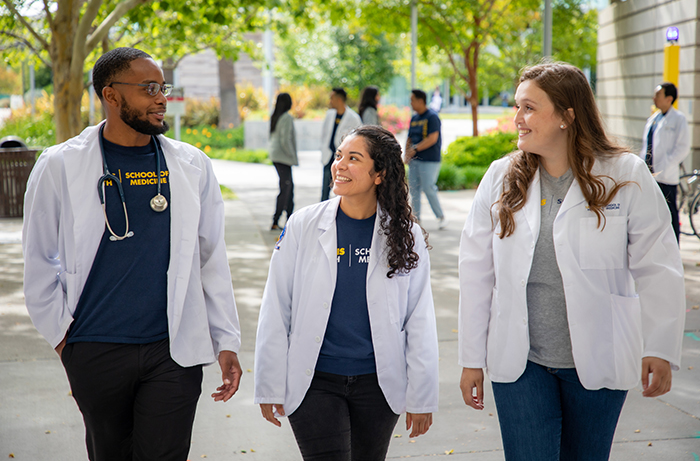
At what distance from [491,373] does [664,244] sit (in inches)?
29.3

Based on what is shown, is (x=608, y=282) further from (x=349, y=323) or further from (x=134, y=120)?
(x=134, y=120)

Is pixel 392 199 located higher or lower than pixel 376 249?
higher

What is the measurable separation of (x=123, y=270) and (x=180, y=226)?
25cm

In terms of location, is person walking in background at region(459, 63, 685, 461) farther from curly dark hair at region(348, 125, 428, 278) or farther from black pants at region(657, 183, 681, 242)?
black pants at region(657, 183, 681, 242)

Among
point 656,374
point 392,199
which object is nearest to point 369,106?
point 392,199

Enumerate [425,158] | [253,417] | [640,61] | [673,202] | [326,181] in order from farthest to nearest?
[640,61]
[326,181]
[425,158]
[673,202]
[253,417]

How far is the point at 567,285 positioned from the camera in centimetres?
256

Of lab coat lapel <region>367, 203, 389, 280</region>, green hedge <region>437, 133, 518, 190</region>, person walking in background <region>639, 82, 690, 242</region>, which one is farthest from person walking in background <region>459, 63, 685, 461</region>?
green hedge <region>437, 133, 518, 190</region>

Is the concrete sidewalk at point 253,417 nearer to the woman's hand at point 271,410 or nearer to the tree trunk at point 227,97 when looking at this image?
the woman's hand at point 271,410

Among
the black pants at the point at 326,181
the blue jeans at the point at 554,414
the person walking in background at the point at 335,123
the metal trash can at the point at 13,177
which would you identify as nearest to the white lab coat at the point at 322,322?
the blue jeans at the point at 554,414

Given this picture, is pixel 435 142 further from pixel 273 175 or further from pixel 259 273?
pixel 273 175

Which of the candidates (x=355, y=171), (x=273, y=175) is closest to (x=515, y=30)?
(x=273, y=175)

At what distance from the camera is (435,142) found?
1075cm

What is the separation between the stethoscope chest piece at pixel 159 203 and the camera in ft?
8.79
